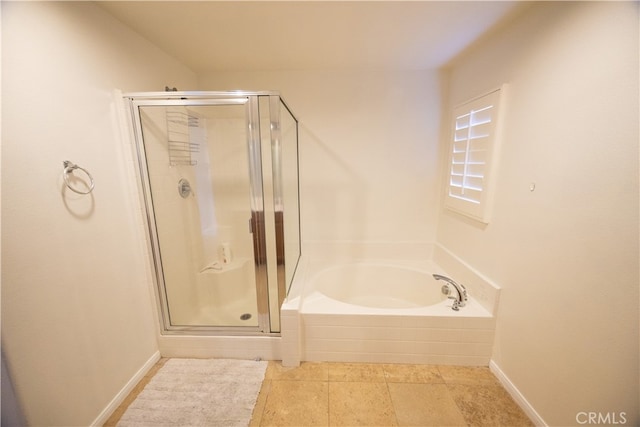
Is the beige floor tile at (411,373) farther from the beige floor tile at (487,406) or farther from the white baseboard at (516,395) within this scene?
the white baseboard at (516,395)

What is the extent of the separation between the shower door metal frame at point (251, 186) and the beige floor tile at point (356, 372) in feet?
1.59

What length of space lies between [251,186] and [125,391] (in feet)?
4.89

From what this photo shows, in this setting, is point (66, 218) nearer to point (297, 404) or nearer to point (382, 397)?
point (297, 404)

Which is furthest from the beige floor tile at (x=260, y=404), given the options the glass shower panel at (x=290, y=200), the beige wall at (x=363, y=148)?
the beige wall at (x=363, y=148)

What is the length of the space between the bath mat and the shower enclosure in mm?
233

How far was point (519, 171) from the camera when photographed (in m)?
1.39

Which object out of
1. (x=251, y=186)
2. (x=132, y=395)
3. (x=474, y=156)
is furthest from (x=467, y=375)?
(x=132, y=395)

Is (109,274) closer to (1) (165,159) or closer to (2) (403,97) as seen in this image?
(1) (165,159)

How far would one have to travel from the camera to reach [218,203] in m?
2.19

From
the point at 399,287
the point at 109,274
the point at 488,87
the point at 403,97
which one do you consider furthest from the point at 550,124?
the point at 109,274

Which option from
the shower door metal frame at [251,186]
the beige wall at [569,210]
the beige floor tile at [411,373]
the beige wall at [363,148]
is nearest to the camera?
the beige wall at [569,210]

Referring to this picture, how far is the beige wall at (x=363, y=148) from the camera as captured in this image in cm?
222

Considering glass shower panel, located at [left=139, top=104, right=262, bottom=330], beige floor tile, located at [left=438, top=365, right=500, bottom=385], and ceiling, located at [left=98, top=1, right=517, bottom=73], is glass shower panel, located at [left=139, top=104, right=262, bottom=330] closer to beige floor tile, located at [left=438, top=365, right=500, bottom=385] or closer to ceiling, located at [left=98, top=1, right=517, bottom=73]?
ceiling, located at [left=98, top=1, right=517, bottom=73]

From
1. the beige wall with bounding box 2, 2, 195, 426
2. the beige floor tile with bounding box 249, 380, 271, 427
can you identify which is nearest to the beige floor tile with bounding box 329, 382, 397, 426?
the beige floor tile with bounding box 249, 380, 271, 427
